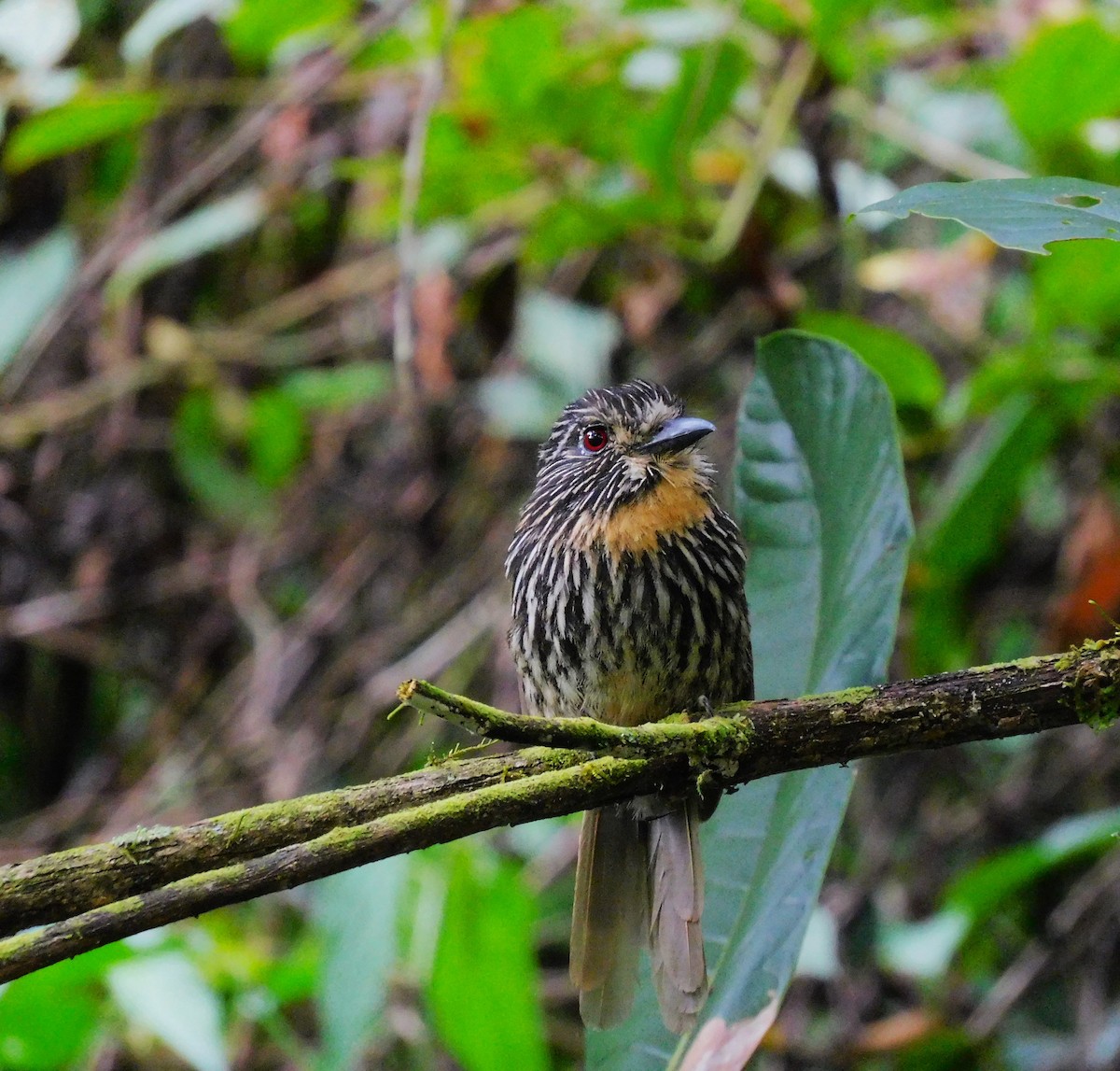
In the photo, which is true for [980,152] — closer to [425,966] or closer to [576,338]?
[576,338]

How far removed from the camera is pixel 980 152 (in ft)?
10.9

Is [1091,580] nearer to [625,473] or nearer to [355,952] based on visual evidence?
[625,473]

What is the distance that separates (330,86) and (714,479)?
1755mm

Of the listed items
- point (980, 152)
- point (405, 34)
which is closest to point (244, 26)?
point (405, 34)

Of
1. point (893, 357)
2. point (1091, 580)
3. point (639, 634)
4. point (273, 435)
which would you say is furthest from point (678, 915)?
point (273, 435)

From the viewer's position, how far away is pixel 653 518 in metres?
2.30

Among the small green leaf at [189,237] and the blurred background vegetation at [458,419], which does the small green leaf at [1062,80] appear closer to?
the blurred background vegetation at [458,419]

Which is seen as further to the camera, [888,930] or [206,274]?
[206,274]

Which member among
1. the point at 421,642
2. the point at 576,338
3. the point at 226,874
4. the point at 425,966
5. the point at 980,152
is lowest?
the point at 421,642

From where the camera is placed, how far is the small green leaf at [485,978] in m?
2.14

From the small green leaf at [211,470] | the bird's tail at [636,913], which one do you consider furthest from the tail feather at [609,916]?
the small green leaf at [211,470]

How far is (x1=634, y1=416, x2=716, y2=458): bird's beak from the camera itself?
2312mm

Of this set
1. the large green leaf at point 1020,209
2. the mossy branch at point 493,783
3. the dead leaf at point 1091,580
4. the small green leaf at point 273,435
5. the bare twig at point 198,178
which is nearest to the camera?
the mossy branch at point 493,783

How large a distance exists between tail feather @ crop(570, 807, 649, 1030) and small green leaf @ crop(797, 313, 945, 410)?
1.14 meters
